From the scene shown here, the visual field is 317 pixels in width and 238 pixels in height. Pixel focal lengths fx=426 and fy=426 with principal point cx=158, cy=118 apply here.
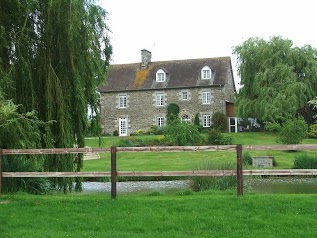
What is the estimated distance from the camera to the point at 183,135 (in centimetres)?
2845

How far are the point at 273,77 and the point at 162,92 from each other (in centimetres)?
1152

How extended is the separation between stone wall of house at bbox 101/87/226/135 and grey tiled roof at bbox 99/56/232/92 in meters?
0.59

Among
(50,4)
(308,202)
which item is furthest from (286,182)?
(50,4)

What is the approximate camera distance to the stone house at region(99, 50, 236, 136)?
1639 inches

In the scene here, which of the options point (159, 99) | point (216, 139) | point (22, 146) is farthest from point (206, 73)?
point (22, 146)

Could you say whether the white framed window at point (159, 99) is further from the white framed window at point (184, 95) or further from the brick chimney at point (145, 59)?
the brick chimney at point (145, 59)

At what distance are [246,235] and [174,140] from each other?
75.1ft

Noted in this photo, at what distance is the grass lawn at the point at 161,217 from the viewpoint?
20.7 ft

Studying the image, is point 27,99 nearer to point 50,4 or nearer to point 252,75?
point 50,4

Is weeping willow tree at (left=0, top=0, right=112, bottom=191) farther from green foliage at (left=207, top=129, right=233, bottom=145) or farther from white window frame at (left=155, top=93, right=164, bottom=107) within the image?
white window frame at (left=155, top=93, right=164, bottom=107)

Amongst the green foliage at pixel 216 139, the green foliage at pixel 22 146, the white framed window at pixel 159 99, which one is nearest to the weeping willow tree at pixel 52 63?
the green foliage at pixel 22 146

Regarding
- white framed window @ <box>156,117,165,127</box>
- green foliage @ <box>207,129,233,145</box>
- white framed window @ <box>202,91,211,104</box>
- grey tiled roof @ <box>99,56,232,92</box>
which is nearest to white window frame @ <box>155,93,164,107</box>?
grey tiled roof @ <box>99,56,232,92</box>

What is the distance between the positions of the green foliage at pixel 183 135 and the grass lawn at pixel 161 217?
67.7 ft

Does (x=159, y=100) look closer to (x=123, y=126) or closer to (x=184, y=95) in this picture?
(x=184, y=95)
